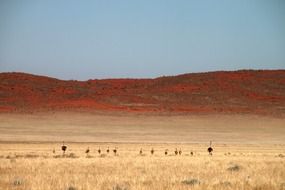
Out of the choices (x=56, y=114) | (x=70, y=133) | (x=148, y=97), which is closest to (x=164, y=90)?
(x=148, y=97)

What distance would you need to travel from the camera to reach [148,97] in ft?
277

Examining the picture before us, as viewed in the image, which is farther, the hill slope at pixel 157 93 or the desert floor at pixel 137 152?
the hill slope at pixel 157 93

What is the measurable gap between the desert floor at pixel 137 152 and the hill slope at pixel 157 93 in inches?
175

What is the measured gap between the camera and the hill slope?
260 ft

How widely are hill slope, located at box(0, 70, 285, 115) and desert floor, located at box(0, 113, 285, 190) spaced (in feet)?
14.6

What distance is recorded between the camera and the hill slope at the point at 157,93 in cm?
7925

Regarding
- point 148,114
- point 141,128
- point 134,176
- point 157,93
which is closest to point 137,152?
point 134,176

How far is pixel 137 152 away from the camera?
3825cm

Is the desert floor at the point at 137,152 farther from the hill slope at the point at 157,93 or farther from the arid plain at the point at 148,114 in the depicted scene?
the hill slope at the point at 157,93

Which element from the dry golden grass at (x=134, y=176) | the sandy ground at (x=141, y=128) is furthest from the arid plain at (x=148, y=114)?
the dry golden grass at (x=134, y=176)

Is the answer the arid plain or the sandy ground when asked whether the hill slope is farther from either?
the sandy ground

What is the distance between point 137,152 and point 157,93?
4839cm

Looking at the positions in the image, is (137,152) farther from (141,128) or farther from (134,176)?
(141,128)

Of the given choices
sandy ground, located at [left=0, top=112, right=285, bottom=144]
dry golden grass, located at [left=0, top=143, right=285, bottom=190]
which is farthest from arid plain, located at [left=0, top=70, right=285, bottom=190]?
dry golden grass, located at [left=0, top=143, right=285, bottom=190]
